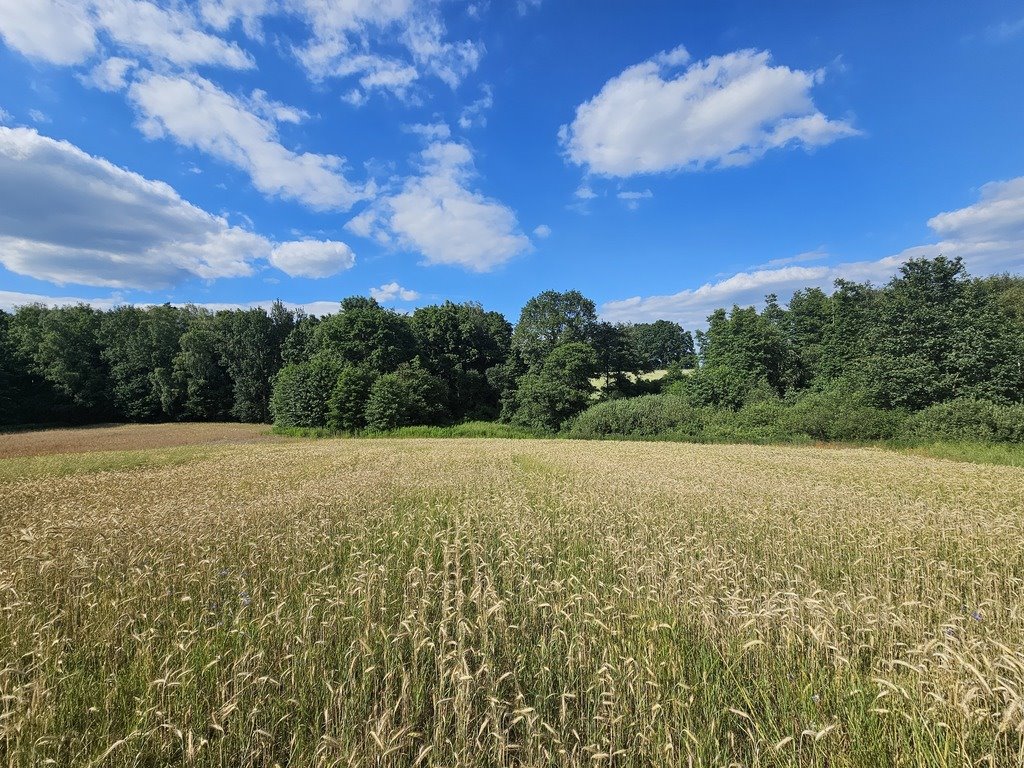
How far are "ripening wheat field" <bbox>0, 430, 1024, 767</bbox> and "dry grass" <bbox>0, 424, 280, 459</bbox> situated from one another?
34045mm

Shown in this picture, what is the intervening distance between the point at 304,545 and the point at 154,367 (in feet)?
253

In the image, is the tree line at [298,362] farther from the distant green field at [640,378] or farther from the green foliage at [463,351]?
the distant green field at [640,378]

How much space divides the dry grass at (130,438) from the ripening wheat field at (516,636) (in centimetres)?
3404

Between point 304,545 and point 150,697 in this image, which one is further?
point 304,545

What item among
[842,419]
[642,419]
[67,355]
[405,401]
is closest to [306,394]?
[405,401]

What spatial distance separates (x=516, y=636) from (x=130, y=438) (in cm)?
5598

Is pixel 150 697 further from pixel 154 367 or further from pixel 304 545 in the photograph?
pixel 154 367

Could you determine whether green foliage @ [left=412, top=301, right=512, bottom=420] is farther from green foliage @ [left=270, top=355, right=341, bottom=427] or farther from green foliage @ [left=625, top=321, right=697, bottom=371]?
green foliage @ [left=625, top=321, right=697, bottom=371]

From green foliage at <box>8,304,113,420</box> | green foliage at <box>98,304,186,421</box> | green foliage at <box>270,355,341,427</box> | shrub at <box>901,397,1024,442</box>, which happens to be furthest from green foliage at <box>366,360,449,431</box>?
shrub at <box>901,397,1024,442</box>

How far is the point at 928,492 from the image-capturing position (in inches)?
437

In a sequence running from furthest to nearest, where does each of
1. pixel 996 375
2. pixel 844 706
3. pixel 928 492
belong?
1. pixel 996 375
2. pixel 928 492
3. pixel 844 706

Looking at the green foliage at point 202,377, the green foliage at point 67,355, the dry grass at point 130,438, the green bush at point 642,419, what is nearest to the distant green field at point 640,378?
the green bush at point 642,419

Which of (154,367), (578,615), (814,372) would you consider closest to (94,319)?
(154,367)

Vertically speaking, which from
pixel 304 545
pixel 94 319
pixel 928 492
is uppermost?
pixel 94 319
